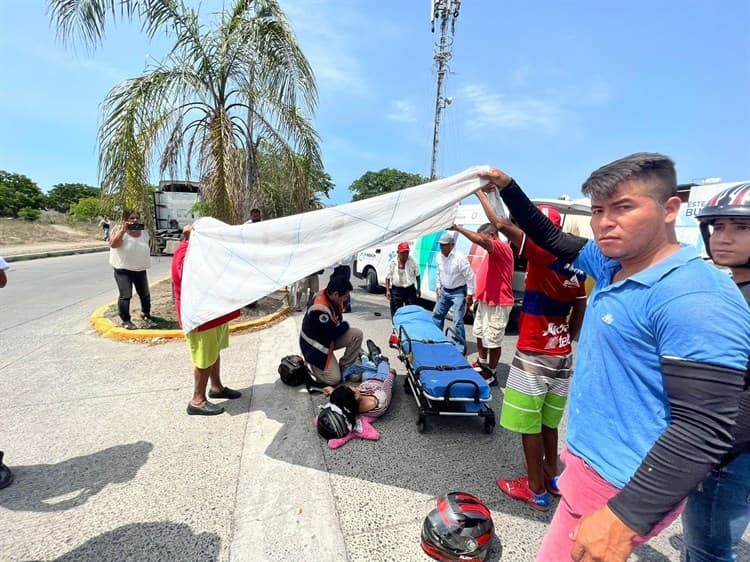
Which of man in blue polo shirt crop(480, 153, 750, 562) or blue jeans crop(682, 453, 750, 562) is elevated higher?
man in blue polo shirt crop(480, 153, 750, 562)

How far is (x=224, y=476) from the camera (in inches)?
104

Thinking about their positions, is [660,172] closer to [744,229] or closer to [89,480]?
[744,229]

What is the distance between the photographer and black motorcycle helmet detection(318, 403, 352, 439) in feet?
10.0

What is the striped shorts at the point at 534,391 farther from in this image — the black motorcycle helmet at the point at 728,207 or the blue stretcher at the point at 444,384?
the black motorcycle helmet at the point at 728,207

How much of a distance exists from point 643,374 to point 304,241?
202cm

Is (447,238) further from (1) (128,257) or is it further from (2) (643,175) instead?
(1) (128,257)

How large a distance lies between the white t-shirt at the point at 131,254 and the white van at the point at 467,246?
3.61 meters

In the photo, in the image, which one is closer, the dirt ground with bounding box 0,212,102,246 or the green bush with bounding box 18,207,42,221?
the dirt ground with bounding box 0,212,102,246

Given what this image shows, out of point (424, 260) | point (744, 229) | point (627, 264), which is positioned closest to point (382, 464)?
point (627, 264)

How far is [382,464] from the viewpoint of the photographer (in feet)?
9.25

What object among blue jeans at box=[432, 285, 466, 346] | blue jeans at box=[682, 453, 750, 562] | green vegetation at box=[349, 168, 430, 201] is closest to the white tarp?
blue jeans at box=[682, 453, 750, 562]

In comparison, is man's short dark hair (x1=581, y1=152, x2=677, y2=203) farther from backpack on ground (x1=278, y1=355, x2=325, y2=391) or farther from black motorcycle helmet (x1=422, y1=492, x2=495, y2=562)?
backpack on ground (x1=278, y1=355, x2=325, y2=391)

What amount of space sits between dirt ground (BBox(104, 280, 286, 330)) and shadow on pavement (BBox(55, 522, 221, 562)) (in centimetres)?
430

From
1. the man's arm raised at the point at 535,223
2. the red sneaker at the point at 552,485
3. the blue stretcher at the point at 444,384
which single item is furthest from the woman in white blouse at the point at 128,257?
the red sneaker at the point at 552,485
